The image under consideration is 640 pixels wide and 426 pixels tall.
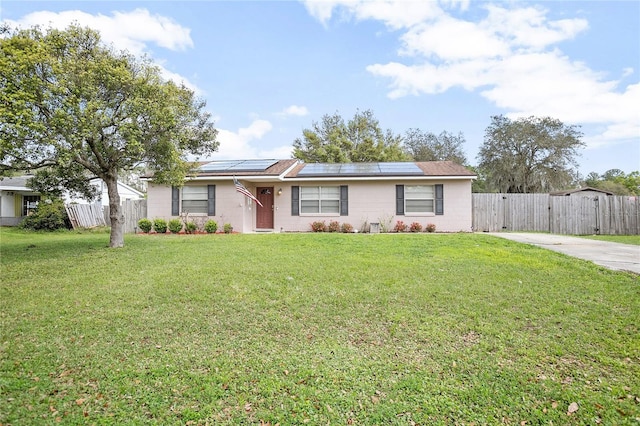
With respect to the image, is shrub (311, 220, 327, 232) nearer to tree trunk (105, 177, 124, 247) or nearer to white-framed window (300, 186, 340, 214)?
white-framed window (300, 186, 340, 214)

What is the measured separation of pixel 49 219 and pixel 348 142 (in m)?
20.8

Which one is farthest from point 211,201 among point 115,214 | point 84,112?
point 84,112

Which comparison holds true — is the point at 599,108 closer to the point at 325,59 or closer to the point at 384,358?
the point at 325,59

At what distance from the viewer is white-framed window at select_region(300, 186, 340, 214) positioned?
14.9 metres

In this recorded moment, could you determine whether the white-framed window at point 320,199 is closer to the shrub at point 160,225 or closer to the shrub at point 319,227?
the shrub at point 319,227

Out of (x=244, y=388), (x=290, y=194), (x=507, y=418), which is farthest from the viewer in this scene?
(x=290, y=194)

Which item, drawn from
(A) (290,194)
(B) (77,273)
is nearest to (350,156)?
(A) (290,194)

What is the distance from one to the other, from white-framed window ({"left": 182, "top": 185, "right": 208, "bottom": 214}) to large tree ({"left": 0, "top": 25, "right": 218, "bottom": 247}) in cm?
529

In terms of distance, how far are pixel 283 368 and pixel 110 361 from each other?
1795mm

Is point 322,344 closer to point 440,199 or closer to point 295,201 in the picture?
point 295,201

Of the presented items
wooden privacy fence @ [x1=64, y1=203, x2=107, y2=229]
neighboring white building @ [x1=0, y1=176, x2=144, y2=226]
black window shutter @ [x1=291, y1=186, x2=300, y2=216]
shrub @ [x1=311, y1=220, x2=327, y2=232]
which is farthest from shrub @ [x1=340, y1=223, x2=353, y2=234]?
neighboring white building @ [x1=0, y1=176, x2=144, y2=226]

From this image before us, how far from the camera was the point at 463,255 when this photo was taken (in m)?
7.77

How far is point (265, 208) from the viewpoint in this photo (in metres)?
15.7

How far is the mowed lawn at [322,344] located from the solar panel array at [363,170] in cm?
812
